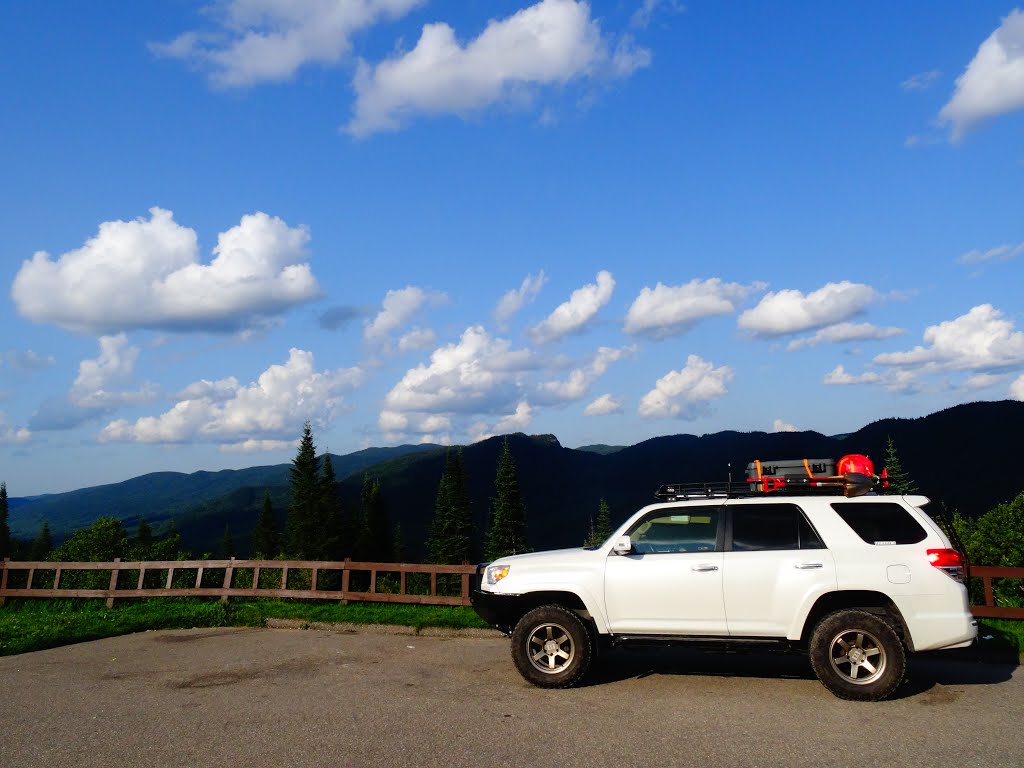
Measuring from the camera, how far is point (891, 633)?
7086 mm

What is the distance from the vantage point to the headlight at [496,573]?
8.46 meters

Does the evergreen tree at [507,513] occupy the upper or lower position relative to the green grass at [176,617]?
upper

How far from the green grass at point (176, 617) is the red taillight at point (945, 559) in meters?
6.54

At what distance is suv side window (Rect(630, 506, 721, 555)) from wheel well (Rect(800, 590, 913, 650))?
1117mm

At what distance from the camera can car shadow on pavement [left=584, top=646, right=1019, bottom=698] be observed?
26.0 ft

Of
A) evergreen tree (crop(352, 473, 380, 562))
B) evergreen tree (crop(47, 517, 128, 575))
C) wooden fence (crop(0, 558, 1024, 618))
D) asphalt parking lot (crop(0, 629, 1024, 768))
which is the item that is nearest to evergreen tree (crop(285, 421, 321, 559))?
evergreen tree (crop(352, 473, 380, 562))

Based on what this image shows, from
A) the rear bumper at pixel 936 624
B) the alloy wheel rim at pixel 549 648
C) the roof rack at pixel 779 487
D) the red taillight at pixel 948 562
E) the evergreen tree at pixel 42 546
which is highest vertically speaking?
the roof rack at pixel 779 487

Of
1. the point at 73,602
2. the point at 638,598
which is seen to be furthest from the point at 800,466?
the point at 73,602

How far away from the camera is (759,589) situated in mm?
7531

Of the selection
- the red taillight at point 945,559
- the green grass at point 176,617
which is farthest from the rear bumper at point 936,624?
the green grass at point 176,617

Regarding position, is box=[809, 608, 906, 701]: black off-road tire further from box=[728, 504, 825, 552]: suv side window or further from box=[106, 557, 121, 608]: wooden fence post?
box=[106, 557, 121, 608]: wooden fence post

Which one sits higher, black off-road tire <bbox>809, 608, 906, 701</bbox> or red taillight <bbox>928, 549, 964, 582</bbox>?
red taillight <bbox>928, 549, 964, 582</bbox>

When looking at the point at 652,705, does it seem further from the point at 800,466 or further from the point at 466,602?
the point at 466,602

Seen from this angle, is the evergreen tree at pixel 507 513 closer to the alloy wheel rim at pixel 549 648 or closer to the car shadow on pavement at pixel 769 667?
the car shadow on pavement at pixel 769 667
